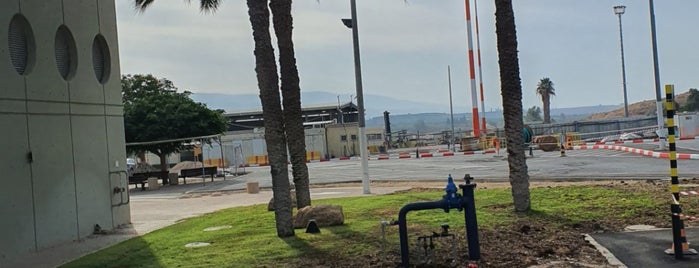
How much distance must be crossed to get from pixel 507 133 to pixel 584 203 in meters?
2.06

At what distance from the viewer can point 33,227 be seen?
12.7m

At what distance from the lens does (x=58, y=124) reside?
46.1 feet

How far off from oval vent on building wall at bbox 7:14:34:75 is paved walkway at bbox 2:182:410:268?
351 cm

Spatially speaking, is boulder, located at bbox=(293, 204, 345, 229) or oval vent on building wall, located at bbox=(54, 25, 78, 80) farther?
oval vent on building wall, located at bbox=(54, 25, 78, 80)

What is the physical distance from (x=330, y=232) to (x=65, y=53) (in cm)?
779

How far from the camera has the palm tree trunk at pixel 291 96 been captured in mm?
14031

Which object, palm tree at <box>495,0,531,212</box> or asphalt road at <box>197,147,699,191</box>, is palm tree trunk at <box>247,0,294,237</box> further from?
asphalt road at <box>197,147,699,191</box>

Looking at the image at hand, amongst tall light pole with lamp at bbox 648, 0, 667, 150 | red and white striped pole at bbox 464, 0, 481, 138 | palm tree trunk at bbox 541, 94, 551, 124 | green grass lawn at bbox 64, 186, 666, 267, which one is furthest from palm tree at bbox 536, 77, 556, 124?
green grass lawn at bbox 64, 186, 666, 267

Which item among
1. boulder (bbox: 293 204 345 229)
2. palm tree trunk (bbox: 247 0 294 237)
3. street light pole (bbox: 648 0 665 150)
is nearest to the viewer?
palm tree trunk (bbox: 247 0 294 237)

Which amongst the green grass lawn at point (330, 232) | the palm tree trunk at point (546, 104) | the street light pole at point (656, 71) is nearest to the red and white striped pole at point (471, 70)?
the street light pole at point (656, 71)

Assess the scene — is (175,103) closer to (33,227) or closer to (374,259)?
(33,227)

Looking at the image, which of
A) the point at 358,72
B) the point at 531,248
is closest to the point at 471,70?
the point at 358,72

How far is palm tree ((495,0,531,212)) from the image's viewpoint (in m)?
11.9

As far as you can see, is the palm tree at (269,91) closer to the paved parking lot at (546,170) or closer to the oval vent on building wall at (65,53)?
the oval vent on building wall at (65,53)
